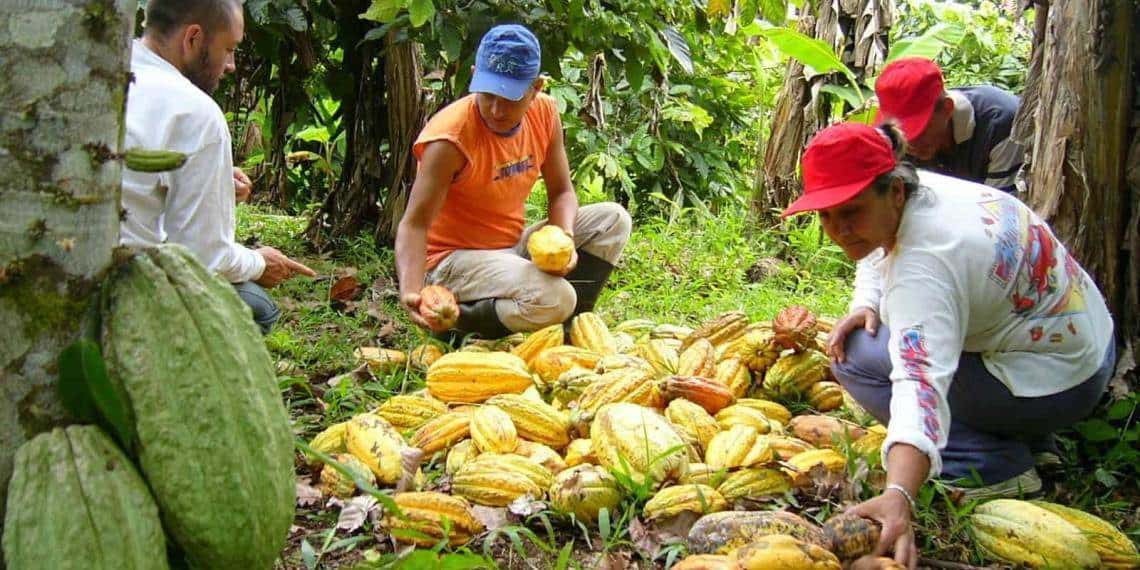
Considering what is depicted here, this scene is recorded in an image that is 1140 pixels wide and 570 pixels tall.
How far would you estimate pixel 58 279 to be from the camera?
4.77ft

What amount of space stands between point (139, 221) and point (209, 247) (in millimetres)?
214

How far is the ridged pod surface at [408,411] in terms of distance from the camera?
10.6 ft

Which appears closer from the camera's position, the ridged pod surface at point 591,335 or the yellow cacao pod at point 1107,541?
the yellow cacao pod at point 1107,541

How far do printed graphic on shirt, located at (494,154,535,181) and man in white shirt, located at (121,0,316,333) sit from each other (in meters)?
1.32

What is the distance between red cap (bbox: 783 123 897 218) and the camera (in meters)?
2.51

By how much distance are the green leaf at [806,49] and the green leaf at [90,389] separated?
5109 mm

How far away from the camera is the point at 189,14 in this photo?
3.03m

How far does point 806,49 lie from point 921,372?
13.3ft

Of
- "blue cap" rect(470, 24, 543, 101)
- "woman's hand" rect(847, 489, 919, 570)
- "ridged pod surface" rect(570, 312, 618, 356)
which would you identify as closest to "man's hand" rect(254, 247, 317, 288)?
"blue cap" rect(470, 24, 543, 101)

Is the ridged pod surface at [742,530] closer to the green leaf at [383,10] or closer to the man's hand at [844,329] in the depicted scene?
the man's hand at [844,329]

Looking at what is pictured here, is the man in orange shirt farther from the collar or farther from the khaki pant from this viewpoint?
the collar

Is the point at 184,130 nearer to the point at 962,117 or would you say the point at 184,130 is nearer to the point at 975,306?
the point at 975,306

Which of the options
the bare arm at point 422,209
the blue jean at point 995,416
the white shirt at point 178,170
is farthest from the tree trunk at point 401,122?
the blue jean at point 995,416

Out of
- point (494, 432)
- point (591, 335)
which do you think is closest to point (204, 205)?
point (494, 432)
